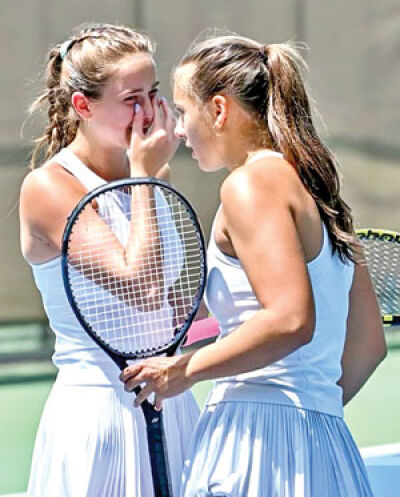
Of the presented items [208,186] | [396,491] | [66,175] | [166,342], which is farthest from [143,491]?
[208,186]

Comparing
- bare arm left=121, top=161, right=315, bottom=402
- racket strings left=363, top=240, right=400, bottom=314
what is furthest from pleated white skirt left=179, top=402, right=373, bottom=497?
racket strings left=363, top=240, right=400, bottom=314

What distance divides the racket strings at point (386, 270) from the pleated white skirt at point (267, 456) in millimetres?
818

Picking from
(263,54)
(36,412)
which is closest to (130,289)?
A: (263,54)

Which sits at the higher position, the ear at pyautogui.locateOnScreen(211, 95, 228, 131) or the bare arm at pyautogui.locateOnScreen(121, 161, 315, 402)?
the ear at pyautogui.locateOnScreen(211, 95, 228, 131)

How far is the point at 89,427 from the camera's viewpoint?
1.98 metres

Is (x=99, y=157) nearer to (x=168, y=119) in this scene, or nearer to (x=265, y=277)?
(x=168, y=119)

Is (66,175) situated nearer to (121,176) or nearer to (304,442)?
(121,176)

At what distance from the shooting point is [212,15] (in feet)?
15.5

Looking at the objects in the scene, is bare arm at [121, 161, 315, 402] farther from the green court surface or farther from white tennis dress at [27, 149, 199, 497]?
the green court surface

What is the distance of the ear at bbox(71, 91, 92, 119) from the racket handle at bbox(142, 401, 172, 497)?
0.58 m

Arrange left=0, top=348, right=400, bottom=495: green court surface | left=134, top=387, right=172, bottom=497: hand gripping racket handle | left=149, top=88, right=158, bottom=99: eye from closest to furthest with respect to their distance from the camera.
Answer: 1. left=134, top=387, right=172, bottom=497: hand gripping racket handle
2. left=149, top=88, right=158, bottom=99: eye
3. left=0, top=348, right=400, bottom=495: green court surface

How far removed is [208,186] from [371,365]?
3004mm

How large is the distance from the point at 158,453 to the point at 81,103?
0.65m

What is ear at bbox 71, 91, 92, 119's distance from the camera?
2.09 metres
